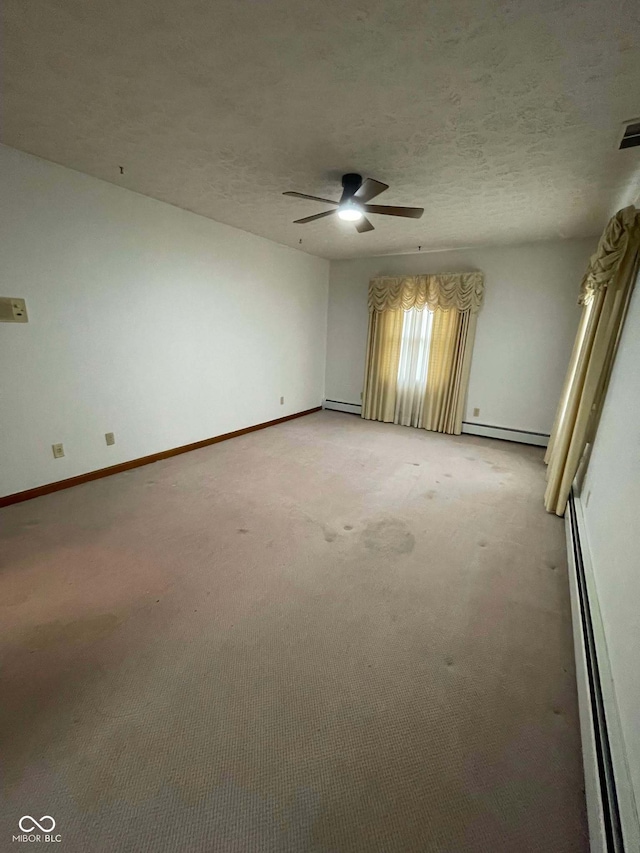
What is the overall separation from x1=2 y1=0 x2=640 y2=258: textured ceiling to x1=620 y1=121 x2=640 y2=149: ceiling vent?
52 mm

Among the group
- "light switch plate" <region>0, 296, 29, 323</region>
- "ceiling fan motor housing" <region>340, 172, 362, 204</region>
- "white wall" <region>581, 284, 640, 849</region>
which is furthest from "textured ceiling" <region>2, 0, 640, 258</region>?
"white wall" <region>581, 284, 640, 849</region>

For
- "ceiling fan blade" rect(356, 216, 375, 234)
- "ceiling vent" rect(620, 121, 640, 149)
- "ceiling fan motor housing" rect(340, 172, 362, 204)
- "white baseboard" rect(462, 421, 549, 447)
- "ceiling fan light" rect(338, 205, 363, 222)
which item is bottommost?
"white baseboard" rect(462, 421, 549, 447)

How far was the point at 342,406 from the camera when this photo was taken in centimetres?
596

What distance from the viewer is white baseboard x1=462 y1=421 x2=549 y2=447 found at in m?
4.48

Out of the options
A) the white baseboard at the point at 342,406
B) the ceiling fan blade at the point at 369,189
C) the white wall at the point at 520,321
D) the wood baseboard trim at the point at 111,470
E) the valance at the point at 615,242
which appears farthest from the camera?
the white baseboard at the point at 342,406

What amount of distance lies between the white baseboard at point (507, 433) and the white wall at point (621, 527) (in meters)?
2.10

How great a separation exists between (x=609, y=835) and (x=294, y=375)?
492cm

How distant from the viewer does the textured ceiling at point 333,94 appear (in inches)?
49.1

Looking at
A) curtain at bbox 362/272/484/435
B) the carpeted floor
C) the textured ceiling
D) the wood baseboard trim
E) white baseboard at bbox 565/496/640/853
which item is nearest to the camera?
white baseboard at bbox 565/496/640/853

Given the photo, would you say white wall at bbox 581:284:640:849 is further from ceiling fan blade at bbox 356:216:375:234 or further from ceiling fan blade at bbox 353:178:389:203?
ceiling fan blade at bbox 356:216:375:234

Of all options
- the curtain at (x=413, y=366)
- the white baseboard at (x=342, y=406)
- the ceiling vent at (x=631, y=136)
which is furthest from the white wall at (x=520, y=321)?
the ceiling vent at (x=631, y=136)

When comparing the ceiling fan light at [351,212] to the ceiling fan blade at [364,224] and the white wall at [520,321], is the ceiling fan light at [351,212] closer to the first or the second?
the ceiling fan blade at [364,224]

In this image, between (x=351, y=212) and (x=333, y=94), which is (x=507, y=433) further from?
(x=333, y=94)

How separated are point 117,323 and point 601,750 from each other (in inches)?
150
